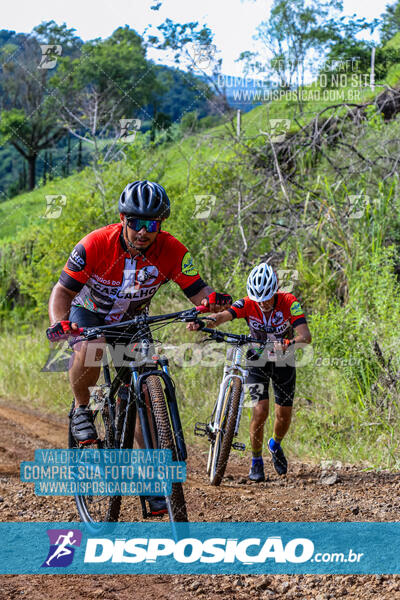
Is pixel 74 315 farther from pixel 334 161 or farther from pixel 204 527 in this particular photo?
pixel 334 161

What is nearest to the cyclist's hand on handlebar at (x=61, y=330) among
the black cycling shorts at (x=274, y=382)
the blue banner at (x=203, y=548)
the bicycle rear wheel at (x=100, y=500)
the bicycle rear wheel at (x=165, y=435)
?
the bicycle rear wheel at (x=165, y=435)

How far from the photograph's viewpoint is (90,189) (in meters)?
12.7

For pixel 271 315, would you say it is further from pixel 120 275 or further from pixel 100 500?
pixel 100 500

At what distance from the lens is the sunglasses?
494 cm

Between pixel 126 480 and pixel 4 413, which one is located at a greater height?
pixel 126 480

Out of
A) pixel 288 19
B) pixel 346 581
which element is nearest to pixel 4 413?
pixel 346 581

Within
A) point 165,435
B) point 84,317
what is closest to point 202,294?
point 84,317

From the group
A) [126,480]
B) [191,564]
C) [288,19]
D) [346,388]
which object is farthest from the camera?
[288,19]

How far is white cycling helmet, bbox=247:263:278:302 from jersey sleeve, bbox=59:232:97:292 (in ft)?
6.67

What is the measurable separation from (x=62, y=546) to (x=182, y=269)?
2.16 metres

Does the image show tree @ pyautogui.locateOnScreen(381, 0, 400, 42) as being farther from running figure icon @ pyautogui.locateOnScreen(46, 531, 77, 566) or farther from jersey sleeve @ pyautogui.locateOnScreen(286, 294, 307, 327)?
running figure icon @ pyautogui.locateOnScreen(46, 531, 77, 566)

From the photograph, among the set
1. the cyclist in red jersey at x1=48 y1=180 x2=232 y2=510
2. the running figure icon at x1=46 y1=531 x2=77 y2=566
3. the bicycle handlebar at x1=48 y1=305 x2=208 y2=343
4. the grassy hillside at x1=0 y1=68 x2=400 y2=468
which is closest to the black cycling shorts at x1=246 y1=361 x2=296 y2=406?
the grassy hillside at x1=0 y1=68 x2=400 y2=468

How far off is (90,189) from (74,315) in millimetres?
7765

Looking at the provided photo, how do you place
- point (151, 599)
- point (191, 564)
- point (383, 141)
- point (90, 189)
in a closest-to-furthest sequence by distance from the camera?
point (151, 599), point (191, 564), point (383, 141), point (90, 189)
